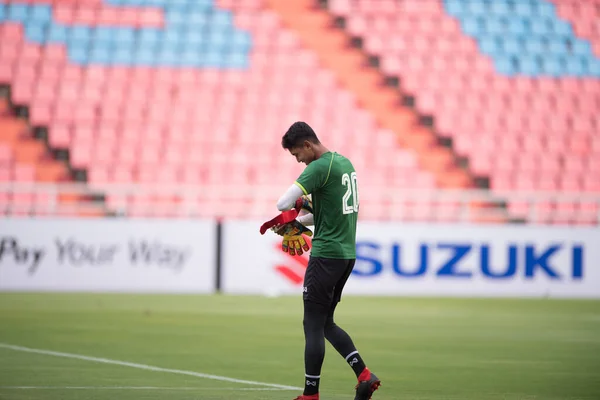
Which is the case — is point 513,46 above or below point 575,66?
above

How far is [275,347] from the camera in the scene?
1244cm

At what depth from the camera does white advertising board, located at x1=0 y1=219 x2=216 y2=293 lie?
20.4 meters

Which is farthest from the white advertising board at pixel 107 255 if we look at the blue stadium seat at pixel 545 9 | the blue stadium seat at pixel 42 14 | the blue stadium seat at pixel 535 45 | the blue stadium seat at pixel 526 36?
the blue stadium seat at pixel 545 9

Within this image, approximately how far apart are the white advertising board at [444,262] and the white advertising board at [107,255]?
588 mm

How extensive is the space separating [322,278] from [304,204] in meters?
0.50

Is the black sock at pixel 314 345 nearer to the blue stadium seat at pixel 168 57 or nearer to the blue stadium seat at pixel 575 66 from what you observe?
→ the blue stadium seat at pixel 168 57

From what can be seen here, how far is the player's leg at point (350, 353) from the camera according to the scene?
302 inches

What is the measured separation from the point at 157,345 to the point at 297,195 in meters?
5.44

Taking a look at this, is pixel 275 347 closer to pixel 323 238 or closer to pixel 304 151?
pixel 323 238

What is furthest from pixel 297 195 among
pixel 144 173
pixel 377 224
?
pixel 144 173

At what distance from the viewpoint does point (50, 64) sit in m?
27.0

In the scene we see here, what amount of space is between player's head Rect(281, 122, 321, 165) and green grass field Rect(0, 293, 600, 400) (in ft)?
6.14

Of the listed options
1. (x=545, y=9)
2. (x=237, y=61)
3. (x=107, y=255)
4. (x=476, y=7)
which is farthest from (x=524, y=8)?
(x=107, y=255)

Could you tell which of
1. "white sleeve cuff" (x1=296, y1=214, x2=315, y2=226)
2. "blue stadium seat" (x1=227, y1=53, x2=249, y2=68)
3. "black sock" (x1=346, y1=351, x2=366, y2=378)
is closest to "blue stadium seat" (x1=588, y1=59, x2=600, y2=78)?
"blue stadium seat" (x1=227, y1=53, x2=249, y2=68)
